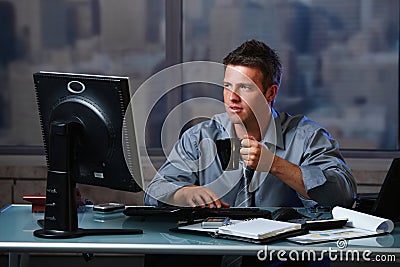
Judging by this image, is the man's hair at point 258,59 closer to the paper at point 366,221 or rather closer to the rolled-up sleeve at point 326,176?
the rolled-up sleeve at point 326,176

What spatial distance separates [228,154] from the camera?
278 cm

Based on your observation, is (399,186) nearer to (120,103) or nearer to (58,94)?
(120,103)

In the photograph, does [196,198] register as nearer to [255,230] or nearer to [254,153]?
[254,153]

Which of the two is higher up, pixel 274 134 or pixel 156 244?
pixel 274 134

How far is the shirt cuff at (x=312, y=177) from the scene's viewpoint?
2.56 metres

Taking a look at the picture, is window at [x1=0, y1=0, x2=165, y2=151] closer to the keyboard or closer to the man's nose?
the man's nose

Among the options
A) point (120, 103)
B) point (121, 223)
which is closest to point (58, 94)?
point (120, 103)

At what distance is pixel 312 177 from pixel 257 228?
1.74 ft

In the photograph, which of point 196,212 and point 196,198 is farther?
point 196,198

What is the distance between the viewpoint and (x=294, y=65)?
4.19 metres

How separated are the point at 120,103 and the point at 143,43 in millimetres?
2185

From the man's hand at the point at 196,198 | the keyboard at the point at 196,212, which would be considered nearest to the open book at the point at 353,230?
the keyboard at the point at 196,212

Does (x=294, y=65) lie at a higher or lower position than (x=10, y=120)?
higher

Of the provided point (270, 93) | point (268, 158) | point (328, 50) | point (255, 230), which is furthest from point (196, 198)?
point (328, 50)
